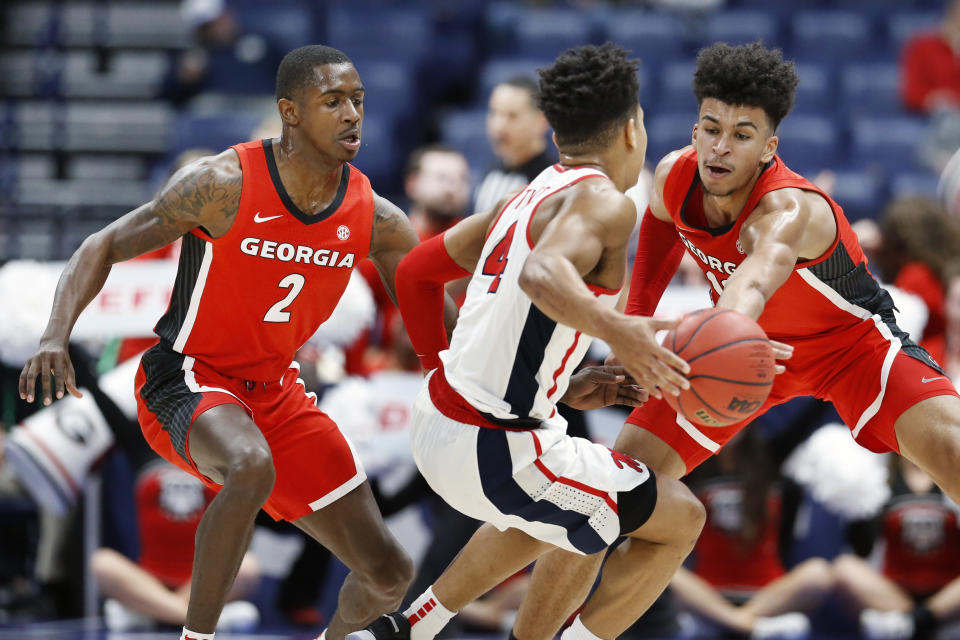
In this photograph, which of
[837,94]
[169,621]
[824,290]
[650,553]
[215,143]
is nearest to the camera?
[650,553]

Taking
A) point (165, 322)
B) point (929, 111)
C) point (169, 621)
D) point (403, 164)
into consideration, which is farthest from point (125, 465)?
point (929, 111)

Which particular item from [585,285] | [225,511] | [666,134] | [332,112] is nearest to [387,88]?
[666,134]

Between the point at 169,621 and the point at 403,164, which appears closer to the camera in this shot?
the point at 169,621

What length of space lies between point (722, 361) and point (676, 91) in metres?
7.34

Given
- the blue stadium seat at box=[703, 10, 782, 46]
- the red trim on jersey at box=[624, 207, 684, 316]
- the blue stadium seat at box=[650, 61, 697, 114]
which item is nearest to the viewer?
the red trim on jersey at box=[624, 207, 684, 316]

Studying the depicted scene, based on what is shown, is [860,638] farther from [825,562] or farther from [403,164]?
[403,164]

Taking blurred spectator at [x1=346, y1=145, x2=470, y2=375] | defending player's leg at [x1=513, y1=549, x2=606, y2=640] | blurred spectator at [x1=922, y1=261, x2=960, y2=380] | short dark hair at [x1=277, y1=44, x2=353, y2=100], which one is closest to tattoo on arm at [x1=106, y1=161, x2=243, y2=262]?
short dark hair at [x1=277, y1=44, x2=353, y2=100]

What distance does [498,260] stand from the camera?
3824mm

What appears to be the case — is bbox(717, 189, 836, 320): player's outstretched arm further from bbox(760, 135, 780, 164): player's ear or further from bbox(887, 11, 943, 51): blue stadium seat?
bbox(887, 11, 943, 51): blue stadium seat

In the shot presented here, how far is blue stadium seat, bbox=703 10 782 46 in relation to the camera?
10867 millimetres

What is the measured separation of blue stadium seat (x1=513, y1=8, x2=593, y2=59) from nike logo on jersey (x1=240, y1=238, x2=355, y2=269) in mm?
7030

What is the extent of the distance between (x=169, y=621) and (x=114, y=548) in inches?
Result: 29.2

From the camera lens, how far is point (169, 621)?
6.30 meters

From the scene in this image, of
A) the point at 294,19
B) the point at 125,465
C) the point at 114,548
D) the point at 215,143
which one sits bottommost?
the point at 114,548
